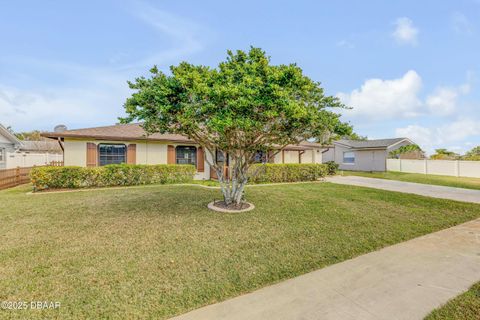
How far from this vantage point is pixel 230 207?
22.5 feet

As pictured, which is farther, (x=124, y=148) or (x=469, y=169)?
(x=469, y=169)

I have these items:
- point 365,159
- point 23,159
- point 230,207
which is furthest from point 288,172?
point 23,159

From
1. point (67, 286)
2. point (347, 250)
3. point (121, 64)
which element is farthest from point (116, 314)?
point (121, 64)

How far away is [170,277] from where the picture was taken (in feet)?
10.1

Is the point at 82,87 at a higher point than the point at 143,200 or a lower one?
higher

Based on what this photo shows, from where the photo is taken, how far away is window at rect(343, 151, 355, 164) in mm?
25228

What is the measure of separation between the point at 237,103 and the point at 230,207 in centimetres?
346

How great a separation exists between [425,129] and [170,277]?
1400 inches

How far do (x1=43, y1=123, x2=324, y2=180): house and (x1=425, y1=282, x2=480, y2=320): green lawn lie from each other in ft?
26.0

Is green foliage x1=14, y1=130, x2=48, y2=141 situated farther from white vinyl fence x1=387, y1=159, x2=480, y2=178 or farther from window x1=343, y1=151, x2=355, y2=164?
white vinyl fence x1=387, y1=159, x2=480, y2=178

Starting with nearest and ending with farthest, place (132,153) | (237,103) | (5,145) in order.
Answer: (237,103) < (132,153) < (5,145)

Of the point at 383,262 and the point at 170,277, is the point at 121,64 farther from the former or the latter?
the point at 383,262

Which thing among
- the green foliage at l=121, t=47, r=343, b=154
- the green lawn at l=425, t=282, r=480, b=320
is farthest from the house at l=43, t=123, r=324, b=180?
the green lawn at l=425, t=282, r=480, b=320

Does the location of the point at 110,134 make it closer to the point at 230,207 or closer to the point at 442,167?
the point at 230,207
